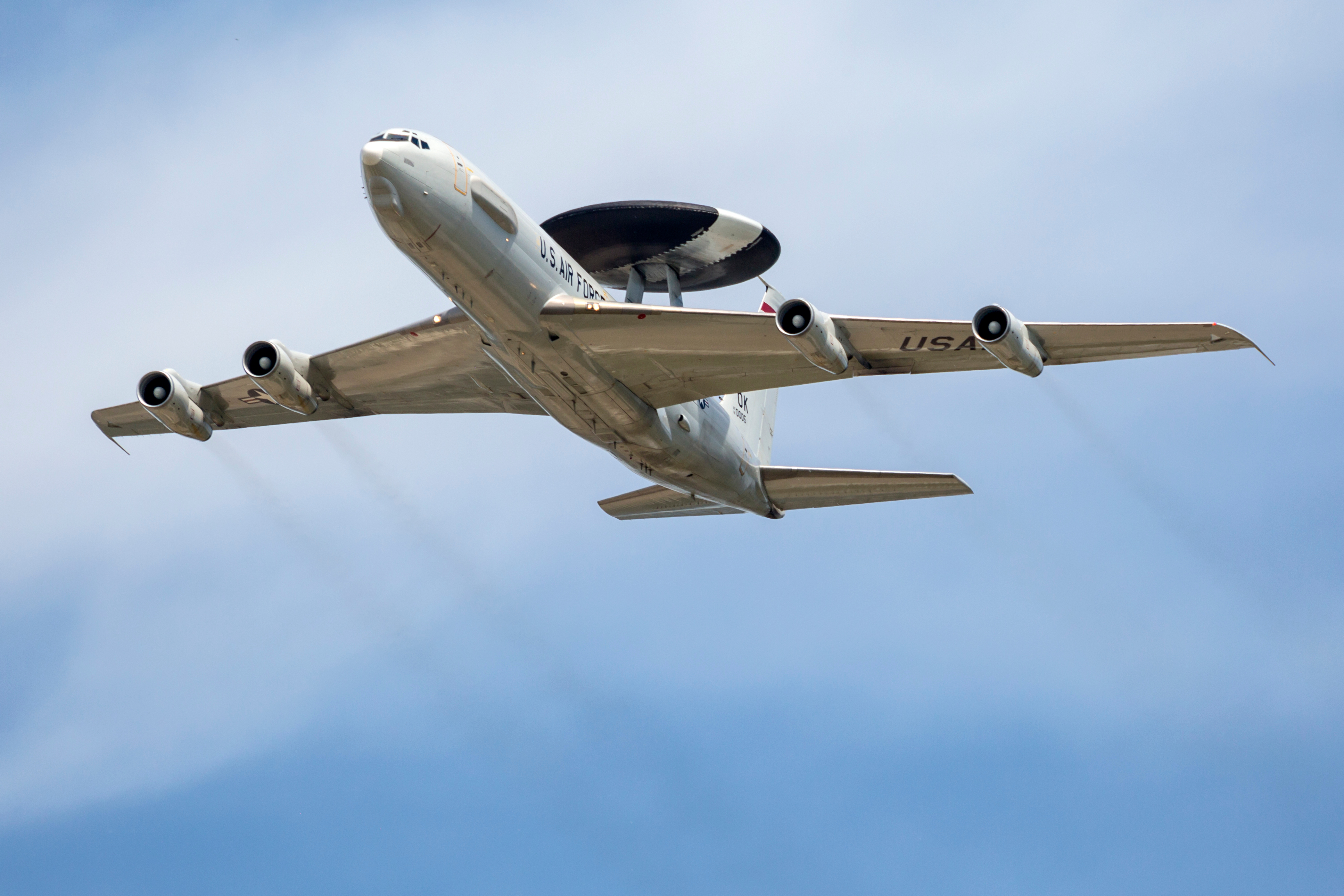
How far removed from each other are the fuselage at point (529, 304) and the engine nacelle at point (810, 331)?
16.3 ft

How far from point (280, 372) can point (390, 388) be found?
3.63m

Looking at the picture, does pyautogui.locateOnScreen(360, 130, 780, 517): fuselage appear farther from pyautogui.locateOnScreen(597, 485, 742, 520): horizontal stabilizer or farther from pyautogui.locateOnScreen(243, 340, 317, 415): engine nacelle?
pyautogui.locateOnScreen(243, 340, 317, 415): engine nacelle

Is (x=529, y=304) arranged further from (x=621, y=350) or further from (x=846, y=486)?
(x=846, y=486)

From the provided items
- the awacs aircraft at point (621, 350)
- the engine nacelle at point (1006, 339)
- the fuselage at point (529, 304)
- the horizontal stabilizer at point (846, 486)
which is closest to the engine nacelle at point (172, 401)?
the awacs aircraft at point (621, 350)

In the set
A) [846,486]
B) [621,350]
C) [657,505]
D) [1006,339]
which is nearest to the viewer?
[1006,339]

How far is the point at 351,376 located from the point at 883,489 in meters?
15.7

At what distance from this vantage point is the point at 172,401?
132 feet

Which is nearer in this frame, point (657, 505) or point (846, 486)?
point (846, 486)

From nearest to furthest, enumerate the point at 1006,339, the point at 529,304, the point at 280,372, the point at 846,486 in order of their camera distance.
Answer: the point at 1006,339, the point at 529,304, the point at 280,372, the point at 846,486

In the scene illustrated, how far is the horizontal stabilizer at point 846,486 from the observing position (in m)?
39.7

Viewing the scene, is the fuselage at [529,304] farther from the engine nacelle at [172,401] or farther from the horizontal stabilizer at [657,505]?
the engine nacelle at [172,401]

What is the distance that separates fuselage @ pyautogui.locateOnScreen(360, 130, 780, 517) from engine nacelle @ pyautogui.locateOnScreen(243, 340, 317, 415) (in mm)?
5581

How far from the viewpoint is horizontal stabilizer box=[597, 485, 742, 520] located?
43750mm

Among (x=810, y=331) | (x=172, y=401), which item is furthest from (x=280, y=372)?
(x=810, y=331)
